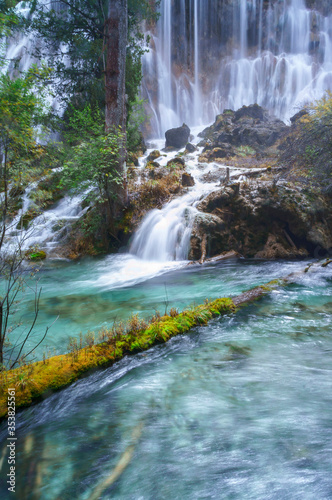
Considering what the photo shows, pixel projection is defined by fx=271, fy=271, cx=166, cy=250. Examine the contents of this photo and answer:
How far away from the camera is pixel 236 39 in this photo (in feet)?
152

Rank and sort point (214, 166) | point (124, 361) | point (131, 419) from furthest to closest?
point (214, 166) < point (124, 361) < point (131, 419)

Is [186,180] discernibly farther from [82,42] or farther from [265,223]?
[82,42]

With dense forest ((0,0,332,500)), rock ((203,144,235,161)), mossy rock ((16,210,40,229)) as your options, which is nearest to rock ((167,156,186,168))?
dense forest ((0,0,332,500))

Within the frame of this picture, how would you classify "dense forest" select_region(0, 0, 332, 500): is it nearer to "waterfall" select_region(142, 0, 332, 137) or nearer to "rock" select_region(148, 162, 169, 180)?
"rock" select_region(148, 162, 169, 180)

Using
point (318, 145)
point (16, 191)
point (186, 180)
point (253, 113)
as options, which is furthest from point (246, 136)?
point (16, 191)

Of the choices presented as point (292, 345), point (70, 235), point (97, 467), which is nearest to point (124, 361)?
point (97, 467)

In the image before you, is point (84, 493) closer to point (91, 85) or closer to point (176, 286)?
point (176, 286)

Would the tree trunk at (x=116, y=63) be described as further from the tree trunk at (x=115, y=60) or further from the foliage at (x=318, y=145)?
the foliage at (x=318, y=145)

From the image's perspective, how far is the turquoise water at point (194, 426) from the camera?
6.57 ft

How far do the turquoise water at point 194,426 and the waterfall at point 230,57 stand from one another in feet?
134

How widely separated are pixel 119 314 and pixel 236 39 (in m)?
56.7

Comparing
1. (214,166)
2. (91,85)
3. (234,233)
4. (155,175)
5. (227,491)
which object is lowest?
(227,491)

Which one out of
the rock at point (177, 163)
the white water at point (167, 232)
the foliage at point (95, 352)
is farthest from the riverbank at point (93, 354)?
the rock at point (177, 163)

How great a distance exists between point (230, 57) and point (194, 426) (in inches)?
2239
